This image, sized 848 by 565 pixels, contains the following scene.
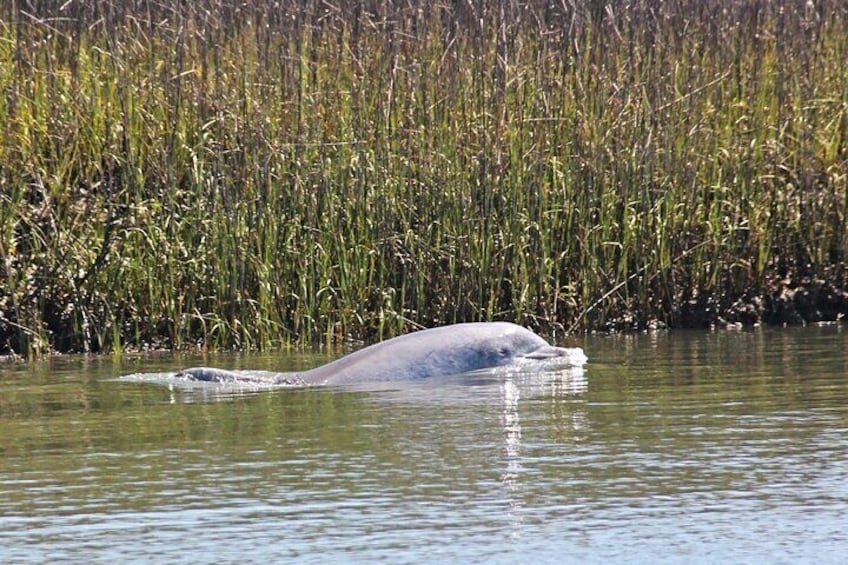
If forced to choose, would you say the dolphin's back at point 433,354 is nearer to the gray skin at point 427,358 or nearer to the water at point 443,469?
the gray skin at point 427,358

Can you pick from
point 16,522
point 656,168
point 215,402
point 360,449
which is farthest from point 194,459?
point 656,168

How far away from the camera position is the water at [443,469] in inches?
183

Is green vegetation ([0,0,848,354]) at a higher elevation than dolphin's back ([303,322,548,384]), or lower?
higher

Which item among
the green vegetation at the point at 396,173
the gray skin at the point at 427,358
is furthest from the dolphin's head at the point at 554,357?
the green vegetation at the point at 396,173

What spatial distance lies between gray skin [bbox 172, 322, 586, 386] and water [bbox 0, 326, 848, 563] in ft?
0.75

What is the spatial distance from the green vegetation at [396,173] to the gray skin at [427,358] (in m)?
1.55

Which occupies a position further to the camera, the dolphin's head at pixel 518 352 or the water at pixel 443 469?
the dolphin's head at pixel 518 352

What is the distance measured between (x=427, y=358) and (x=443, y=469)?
9.20 feet

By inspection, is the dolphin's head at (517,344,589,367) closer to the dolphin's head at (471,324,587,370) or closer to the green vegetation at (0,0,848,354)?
the dolphin's head at (471,324,587,370)

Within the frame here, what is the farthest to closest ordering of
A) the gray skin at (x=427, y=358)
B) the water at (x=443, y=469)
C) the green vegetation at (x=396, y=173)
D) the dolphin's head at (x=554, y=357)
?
the green vegetation at (x=396, y=173) < the dolphin's head at (x=554, y=357) < the gray skin at (x=427, y=358) < the water at (x=443, y=469)

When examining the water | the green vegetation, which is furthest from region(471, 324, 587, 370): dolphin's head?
the green vegetation

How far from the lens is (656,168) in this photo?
35.9 ft

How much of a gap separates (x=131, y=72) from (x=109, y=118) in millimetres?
586

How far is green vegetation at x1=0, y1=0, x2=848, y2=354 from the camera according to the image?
10000mm
